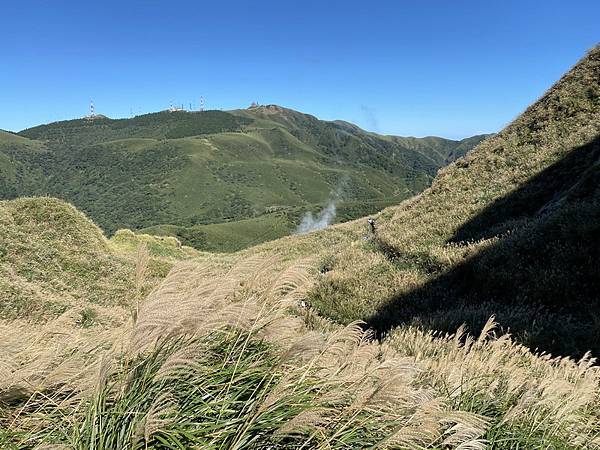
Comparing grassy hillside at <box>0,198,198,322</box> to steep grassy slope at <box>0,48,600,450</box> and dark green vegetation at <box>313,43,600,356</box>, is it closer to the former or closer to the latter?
steep grassy slope at <box>0,48,600,450</box>

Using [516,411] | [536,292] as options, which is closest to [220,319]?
[516,411]

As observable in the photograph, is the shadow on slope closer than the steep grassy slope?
No

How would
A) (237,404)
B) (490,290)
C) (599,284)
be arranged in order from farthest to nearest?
1. (490,290)
2. (599,284)
3. (237,404)

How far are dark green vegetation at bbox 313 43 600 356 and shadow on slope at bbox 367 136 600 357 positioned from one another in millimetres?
28

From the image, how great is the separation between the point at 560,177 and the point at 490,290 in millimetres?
9558

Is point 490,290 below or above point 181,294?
below

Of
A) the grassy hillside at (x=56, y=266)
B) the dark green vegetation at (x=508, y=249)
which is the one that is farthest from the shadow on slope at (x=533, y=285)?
the grassy hillside at (x=56, y=266)

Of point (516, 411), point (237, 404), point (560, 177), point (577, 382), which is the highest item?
point (560, 177)

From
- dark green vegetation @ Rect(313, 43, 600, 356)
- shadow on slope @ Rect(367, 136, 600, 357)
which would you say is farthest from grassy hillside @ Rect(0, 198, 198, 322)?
shadow on slope @ Rect(367, 136, 600, 357)

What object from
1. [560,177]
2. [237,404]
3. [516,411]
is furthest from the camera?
[560,177]

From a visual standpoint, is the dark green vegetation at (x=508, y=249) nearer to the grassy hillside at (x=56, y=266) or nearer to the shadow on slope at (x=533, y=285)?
the shadow on slope at (x=533, y=285)

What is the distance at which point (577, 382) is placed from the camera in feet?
16.9

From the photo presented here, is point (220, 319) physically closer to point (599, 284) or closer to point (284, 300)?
point (284, 300)

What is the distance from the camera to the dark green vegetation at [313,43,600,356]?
8.91 m
